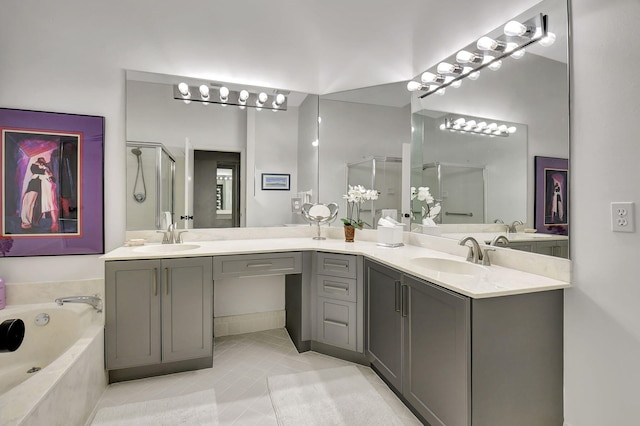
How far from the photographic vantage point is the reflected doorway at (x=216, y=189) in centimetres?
261

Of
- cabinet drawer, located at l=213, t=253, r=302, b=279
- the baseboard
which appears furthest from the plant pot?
the baseboard

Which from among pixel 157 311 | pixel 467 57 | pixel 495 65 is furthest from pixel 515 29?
pixel 157 311

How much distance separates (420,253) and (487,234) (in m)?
0.46

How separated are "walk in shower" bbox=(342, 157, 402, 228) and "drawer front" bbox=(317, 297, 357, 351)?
856 millimetres

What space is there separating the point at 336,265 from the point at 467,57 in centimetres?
167

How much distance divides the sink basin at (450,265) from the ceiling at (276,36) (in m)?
1.54

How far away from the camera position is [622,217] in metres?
1.28

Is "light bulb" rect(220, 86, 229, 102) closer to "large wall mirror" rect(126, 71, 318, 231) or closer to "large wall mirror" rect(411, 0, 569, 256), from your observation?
"large wall mirror" rect(126, 71, 318, 231)

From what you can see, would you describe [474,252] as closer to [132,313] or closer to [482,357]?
[482,357]

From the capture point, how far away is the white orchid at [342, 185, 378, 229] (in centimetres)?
274

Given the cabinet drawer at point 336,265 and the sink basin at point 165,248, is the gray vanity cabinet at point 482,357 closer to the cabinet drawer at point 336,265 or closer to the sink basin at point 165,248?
the cabinet drawer at point 336,265

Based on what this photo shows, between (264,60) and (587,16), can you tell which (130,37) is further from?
(587,16)

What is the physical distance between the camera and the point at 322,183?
2.91m

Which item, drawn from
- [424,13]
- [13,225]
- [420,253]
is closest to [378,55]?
[424,13]
